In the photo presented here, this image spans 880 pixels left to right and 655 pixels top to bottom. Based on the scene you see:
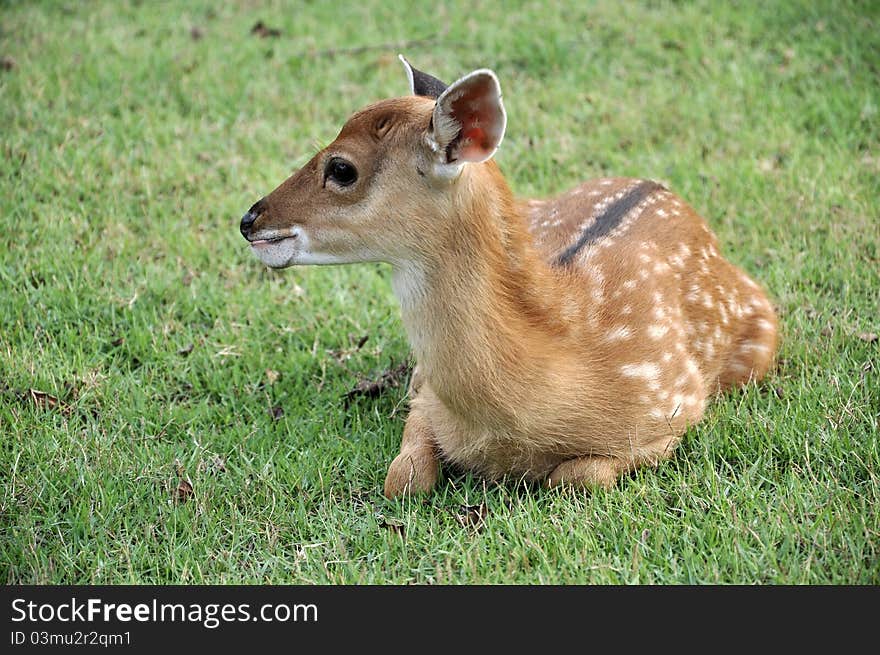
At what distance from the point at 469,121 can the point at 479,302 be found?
1.92ft

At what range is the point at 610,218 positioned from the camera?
451cm

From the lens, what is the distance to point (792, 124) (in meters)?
6.81

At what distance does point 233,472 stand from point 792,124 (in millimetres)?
4310

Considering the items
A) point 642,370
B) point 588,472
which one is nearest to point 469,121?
point 642,370

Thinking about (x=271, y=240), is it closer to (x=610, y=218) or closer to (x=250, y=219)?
(x=250, y=219)

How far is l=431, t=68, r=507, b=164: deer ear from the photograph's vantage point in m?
3.27

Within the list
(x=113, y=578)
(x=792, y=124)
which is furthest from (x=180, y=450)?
(x=792, y=124)

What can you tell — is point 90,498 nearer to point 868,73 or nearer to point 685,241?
point 685,241

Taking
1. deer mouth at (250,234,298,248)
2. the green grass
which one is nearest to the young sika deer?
deer mouth at (250,234,298,248)

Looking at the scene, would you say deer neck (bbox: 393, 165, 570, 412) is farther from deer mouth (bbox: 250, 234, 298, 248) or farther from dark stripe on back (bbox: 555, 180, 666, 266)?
dark stripe on back (bbox: 555, 180, 666, 266)

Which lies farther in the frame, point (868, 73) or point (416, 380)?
point (868, 73)

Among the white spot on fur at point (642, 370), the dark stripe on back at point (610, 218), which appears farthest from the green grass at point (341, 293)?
the dark stripe on back at point (610, 218)

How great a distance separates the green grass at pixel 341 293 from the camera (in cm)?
362
